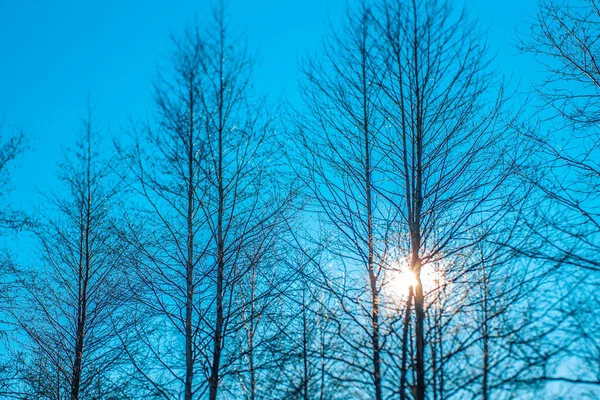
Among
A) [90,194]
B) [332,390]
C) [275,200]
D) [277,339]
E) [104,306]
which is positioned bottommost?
[332,390]

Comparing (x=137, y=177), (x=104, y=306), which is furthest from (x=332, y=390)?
(x=104, y=306)

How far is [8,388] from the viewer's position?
34.0 ft

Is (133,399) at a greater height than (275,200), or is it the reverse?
(275,200)

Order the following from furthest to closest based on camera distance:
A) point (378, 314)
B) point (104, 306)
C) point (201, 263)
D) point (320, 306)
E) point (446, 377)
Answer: point (104, 306) < point (201, 263) < point (320, 306) < point (378, 314) < point (446, 377)

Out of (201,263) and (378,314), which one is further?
(201,263)

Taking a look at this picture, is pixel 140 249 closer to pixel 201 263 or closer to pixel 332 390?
pixel 201 263

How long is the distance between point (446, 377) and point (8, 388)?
7711 millimetres

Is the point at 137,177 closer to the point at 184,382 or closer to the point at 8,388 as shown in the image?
the point at 184,382

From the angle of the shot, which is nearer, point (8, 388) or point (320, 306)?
point (320, 306)

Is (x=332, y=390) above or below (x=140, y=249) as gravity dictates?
below

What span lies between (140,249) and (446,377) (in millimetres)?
4494

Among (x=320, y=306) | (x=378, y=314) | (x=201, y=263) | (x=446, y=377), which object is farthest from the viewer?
(x=201, y=263)

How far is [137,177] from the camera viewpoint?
28.4 ft

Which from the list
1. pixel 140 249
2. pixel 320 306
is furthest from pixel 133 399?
pixel 320 306
